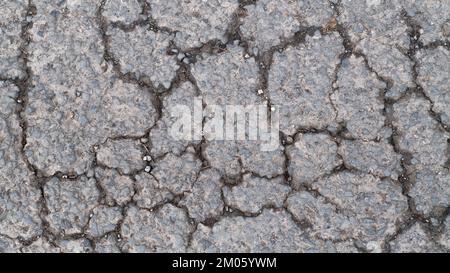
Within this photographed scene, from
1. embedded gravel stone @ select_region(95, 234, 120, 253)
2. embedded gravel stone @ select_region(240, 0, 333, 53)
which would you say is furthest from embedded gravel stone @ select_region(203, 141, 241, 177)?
embedded gravel stone @ select_region(95, 234, 120, 253)

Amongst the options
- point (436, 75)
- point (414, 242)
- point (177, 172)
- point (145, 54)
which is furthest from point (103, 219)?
point (436, 75)

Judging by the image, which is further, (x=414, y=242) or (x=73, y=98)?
(x=73, y=98)

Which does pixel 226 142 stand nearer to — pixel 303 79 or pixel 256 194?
pixel 256 194

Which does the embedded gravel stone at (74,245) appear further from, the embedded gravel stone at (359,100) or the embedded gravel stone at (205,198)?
the embedded gravel stone at (359,100)

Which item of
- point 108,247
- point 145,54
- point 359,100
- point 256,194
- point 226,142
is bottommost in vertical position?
point 108,247

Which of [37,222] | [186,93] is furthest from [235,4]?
[37,222]

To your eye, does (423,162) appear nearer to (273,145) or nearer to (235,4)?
(273,145)
